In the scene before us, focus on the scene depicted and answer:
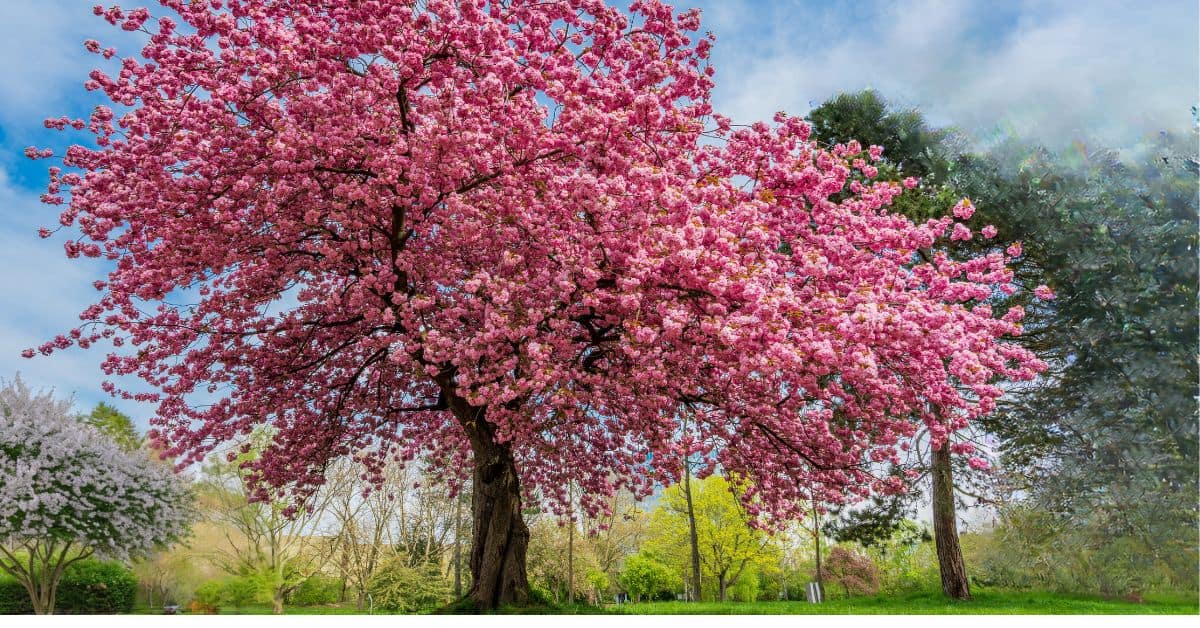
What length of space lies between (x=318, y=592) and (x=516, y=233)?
1071 inches

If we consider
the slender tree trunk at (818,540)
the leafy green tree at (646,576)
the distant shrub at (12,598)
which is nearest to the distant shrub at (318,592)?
the distant shrub at (12,598)

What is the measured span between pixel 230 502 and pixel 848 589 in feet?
98.6

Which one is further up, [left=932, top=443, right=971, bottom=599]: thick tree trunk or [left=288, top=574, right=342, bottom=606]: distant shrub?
[left=932, top=443, right=971, bottom=599]: thick tree trunk

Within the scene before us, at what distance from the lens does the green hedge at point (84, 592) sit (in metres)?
23.3

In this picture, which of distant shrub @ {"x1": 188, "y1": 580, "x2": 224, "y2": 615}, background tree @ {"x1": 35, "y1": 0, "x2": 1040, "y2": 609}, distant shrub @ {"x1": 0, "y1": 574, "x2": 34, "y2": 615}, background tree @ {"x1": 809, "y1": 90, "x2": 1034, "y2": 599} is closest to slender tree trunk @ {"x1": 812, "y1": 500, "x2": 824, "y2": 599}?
background tree @ {"x1": 809, "y1": 90, "x2": 1034, "y2": 599}

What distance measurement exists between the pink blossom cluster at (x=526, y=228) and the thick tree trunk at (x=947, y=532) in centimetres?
502

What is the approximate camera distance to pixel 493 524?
1189cm

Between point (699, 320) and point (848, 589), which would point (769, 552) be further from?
point (699, 320)

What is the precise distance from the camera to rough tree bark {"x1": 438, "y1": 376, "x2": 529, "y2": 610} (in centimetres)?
1175

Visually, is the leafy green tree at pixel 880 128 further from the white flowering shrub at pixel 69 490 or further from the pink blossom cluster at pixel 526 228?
the white flowering shrub at pixel 69 490

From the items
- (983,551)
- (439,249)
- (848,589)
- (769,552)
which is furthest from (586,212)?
(848,589)

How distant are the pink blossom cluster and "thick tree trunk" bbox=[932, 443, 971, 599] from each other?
5.02 m

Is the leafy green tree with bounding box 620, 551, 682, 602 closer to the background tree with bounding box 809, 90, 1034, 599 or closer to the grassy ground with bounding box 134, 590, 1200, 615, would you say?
the background tree with bounding box 809, 90, 1034, 599

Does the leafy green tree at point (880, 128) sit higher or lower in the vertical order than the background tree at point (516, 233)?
higher
